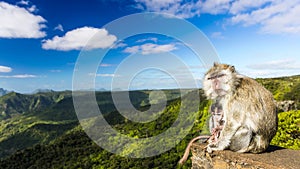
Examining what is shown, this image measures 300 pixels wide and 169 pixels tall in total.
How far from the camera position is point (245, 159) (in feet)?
15.1

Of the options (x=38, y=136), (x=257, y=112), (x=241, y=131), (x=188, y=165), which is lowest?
(x=38, y=136)

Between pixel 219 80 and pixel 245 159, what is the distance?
1.46 m

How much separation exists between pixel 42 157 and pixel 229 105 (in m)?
74.3

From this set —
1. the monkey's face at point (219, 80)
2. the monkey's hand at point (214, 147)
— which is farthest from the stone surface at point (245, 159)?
the monkey's face at point (219, 80)

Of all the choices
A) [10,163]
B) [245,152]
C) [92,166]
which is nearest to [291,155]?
[245,152]

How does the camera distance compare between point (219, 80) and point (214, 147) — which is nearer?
Result: point (219, 80)

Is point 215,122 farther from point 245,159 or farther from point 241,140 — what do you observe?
point 245,159

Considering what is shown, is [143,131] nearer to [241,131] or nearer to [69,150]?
[69,150]

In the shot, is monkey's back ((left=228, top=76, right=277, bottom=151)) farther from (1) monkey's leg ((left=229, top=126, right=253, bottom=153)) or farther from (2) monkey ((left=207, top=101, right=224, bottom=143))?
(2) monkey ((left=207, top=101, right=224, bottom=143))

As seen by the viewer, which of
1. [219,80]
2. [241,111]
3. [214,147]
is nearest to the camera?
[241,111]

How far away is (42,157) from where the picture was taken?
7025 centimetres

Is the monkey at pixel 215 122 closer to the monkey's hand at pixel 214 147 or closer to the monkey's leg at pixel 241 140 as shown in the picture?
the monkey's hand at pixel 214 147

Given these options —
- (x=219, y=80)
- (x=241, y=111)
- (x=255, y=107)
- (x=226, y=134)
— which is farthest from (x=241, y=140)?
(x=219, y=80)

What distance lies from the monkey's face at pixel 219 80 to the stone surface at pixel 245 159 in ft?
3.64
